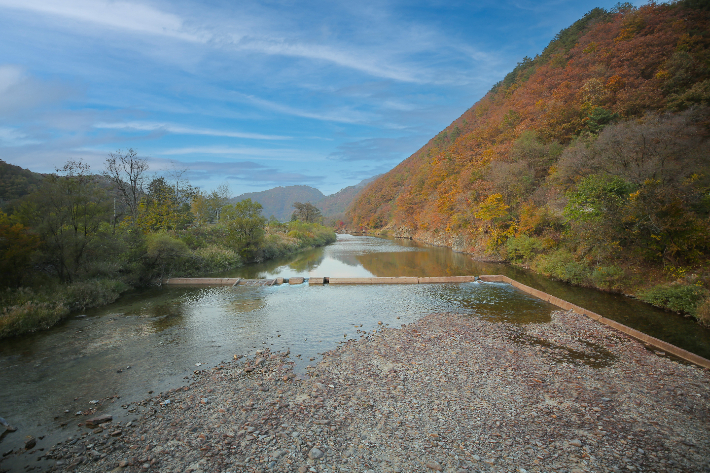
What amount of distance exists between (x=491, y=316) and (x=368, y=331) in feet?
18.1

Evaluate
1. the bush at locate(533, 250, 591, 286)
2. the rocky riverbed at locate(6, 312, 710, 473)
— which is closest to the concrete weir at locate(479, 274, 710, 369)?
the rocky riverbed at locate(6, 312, 710, 473)

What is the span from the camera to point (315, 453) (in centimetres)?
515

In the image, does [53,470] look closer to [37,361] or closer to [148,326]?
[37,361]

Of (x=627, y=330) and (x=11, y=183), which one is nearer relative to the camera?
(x=627, y=330)

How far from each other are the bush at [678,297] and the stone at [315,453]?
1409 cm

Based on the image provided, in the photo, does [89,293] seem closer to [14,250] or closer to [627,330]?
[14,250]

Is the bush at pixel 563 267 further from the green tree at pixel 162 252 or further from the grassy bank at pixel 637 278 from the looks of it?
the green tree at pixel 162 252

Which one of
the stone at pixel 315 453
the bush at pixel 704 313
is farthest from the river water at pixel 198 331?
the stone at pixel 315 453

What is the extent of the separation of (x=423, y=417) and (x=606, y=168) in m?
18.8

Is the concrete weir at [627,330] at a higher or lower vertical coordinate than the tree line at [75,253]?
lower

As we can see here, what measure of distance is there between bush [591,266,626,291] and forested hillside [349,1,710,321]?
52 mm

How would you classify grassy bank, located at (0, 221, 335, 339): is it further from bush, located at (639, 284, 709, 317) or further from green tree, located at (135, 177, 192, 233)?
bush, located at (639, 284, 709, 317)

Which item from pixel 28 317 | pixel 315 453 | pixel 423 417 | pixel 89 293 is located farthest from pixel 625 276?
pixel 89 293

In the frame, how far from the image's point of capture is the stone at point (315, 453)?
5.09 metres
